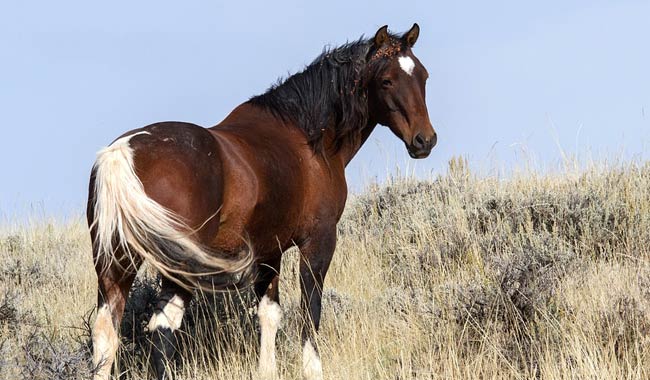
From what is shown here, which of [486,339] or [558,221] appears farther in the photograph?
[558,221]

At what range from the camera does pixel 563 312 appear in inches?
216

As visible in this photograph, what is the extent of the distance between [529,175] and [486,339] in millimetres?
4133

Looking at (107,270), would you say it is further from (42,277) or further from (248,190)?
(42,277)

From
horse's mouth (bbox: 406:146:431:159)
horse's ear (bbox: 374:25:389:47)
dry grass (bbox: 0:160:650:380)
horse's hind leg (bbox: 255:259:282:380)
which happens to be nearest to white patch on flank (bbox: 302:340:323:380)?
dry grass (bbox: 0:160:650:380)

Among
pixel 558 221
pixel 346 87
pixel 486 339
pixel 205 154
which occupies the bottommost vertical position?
pixel 486 339

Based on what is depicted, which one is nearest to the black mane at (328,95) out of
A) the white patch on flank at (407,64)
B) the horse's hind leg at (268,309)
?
the white patch on flank at (407,64)

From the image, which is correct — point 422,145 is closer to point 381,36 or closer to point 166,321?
point 381,36

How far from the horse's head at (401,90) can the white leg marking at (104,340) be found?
2335 millimetres

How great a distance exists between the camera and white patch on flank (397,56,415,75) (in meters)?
5.69

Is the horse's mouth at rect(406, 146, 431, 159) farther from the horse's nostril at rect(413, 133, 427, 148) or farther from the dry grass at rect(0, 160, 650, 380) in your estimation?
the dry grass at rect(0, 160, 650, 380)

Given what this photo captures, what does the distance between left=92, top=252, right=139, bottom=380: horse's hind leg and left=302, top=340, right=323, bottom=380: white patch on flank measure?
1.41 meters

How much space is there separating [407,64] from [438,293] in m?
1.57

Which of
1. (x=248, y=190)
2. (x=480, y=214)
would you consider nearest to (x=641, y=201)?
(x=480, y=214)

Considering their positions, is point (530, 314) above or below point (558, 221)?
below
